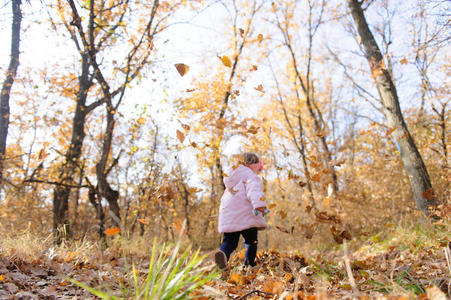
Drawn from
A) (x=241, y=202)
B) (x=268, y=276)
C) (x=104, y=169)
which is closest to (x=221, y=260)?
(x=268, y=276)

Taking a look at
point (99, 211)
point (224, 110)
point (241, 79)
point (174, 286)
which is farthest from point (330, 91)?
point (174, 286)

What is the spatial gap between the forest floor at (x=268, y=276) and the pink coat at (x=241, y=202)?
19.5 inches

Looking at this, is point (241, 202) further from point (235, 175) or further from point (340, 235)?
point (340, 235)

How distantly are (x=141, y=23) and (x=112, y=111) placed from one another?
2.70m

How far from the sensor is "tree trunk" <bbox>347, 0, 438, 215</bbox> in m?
4.91

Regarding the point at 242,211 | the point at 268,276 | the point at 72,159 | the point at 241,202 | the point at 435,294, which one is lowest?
the point at 268,276

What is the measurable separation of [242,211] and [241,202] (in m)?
0.11

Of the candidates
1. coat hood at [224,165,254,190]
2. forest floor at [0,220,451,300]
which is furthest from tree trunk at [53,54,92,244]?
coat hood at [224,165,254,190]

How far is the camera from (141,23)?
282 inches

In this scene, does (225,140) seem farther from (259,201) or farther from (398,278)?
(398,278)

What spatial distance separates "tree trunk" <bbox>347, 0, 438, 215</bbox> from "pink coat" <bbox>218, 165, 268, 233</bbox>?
308 centimetres

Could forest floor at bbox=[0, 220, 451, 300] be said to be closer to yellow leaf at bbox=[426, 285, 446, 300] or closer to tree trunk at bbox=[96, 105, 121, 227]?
yellow leaf at bbox=[426, 285, 446, 300]

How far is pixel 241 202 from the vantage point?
346 centimetres

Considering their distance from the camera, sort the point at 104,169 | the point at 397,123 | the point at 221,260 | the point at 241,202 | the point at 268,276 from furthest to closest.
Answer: the point at 104,169 < the point at 397,123 < the point at 241,202 < the point at 221,260 < the point at 268,276
